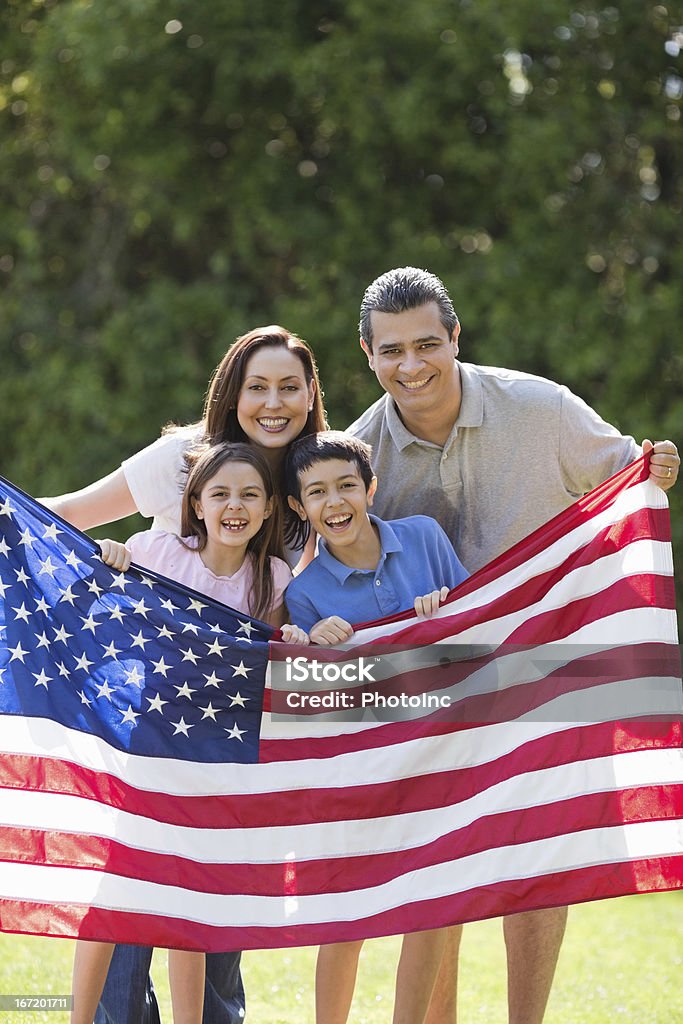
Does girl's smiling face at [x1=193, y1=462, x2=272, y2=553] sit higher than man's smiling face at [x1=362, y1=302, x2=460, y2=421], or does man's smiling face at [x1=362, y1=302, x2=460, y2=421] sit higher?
man's smiling face at [x1=362, y1=302, x2=460, y2=421]

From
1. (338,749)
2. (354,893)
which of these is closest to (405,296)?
(338,749)

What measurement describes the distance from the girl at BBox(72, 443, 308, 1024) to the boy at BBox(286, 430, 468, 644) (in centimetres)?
9

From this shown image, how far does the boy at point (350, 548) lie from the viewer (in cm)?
383

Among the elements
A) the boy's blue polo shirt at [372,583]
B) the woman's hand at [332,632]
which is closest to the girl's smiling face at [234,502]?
the boy's blue polo shirt at [372,583]

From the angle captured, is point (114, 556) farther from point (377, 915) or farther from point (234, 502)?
point (377, 915)

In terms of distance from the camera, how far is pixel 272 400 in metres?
3.97

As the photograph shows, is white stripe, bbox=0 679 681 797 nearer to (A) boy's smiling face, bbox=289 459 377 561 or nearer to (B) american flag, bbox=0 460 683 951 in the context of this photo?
(B) american flag, bbox=0 460 683 951

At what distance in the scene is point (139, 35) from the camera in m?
8.11

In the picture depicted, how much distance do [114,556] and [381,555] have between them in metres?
0.79

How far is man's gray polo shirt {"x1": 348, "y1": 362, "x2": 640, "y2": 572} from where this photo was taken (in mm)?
4078

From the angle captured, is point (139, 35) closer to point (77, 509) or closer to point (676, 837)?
point (77, 509)

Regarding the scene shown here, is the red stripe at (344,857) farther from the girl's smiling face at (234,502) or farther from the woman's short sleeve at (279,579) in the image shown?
the girl's smiling face at (234,502)

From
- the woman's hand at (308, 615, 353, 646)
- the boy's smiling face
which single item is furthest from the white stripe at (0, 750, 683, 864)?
the boy's smiling face

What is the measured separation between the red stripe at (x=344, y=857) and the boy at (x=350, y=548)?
2.28 feet
